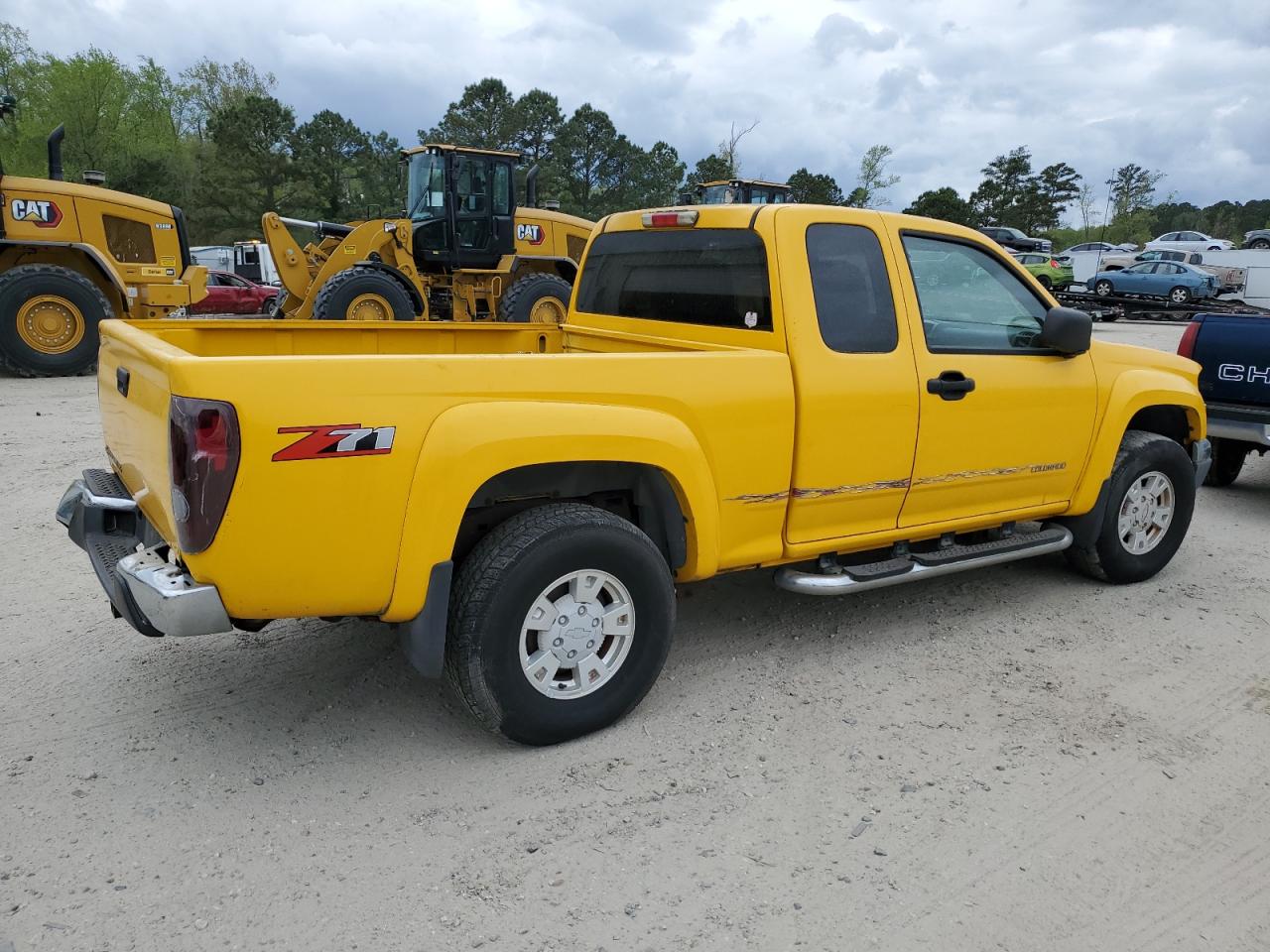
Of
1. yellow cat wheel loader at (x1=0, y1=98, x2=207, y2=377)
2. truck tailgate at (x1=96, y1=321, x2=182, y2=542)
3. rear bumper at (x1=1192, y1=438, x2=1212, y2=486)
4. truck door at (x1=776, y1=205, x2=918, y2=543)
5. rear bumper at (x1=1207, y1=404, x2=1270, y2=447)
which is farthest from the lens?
yellow cat wheel loader at (x1=0, y1=98, x2=207, y2=377)

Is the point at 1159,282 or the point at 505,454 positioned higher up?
the point at 1159,282

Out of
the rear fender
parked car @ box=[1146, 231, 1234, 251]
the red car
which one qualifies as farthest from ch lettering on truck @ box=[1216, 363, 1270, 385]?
parked car @ box=[1146, 231, 1234, 251]

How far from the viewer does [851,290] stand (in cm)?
395

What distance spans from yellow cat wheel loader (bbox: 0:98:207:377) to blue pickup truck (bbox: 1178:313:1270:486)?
470 inches

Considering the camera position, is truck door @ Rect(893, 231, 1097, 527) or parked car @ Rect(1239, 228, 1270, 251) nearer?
truck door @ Rect(893, 231, 1097, 527)

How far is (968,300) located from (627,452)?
2038mm

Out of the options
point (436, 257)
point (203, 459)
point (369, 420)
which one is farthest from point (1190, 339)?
point (436, 257)

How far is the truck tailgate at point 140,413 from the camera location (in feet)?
9.33

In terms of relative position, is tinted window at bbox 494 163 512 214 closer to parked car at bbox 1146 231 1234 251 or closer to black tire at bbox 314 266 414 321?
black tire at bbox 314 266 414 321

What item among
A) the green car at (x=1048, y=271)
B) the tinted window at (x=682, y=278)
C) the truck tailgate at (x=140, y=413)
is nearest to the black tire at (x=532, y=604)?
the truck tailgate at (x=140, y=413)

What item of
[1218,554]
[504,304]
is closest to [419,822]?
[1218,554]

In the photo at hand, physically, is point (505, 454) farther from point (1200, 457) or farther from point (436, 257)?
point (436, 257)

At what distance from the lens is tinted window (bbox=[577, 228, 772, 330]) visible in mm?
3896

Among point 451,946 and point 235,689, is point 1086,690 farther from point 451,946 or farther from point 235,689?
point 235,689
